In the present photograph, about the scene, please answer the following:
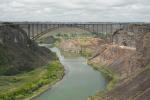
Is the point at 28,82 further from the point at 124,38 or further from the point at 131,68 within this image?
the point at 124,38

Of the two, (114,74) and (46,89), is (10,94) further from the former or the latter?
(114,74)

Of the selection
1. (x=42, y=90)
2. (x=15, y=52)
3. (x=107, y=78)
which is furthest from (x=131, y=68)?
(x=15, y=52)

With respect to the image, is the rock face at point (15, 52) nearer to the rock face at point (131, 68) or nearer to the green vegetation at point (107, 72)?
the green vegetation at point (107, 72)

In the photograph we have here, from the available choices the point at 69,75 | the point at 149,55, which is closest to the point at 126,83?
the point at 149,55

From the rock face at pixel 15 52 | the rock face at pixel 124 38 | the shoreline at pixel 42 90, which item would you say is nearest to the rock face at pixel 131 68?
the rock face at pixel 124 38

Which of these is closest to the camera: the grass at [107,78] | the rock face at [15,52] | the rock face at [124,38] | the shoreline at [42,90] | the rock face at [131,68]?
the rock face at [131,68]

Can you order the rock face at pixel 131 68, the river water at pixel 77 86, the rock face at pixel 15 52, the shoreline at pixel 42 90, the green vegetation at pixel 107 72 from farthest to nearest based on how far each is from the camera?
1. the rock face at pixel 15 52
2. the green vegetation at pixel 107 72
3. the river water at pixel 77 86
4. the shoreline at pixel 42 90
5. the rock face at pixel 131 68

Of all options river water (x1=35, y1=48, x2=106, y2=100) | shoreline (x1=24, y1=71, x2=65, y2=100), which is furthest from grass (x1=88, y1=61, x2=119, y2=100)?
shoreline (x1=24, y1=71, x2=65, y2=100)
